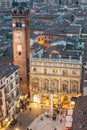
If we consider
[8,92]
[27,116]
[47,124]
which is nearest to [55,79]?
[27,116]

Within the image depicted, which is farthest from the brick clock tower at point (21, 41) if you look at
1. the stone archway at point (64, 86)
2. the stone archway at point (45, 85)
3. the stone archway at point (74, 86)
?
the stone archway at point (74, 86)

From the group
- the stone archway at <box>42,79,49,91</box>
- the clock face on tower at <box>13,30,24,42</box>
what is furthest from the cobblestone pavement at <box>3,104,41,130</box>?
the clock face on tower at <box>13,30,24,42</box>

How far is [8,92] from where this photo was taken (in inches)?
3024

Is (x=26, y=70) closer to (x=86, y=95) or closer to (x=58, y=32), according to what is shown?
(x=86, y=95)

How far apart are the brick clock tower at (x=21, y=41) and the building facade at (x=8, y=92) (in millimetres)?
6242

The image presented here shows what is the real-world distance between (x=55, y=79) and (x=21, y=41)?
42.4ft

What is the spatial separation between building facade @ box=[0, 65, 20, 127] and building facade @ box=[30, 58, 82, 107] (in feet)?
17.5

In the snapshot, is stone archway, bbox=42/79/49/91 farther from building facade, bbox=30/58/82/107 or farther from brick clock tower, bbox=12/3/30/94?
brick clock tower, bbox=12/3/30/94

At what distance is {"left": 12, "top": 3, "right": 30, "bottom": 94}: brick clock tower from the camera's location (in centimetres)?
8506

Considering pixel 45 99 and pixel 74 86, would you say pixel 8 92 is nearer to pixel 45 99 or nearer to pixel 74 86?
pixel 45 99

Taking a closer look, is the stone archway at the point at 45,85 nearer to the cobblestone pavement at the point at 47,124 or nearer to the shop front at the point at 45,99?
the shop front at the point at 45,99

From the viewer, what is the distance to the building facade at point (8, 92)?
74062 mm

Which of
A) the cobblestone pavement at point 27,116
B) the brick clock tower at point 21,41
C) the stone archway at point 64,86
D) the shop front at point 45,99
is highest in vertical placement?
the brick clock tower at point 21,41

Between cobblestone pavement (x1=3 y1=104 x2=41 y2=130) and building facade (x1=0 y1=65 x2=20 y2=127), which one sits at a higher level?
building facade (x1=0 y1=65 x2=20 y2=127)
